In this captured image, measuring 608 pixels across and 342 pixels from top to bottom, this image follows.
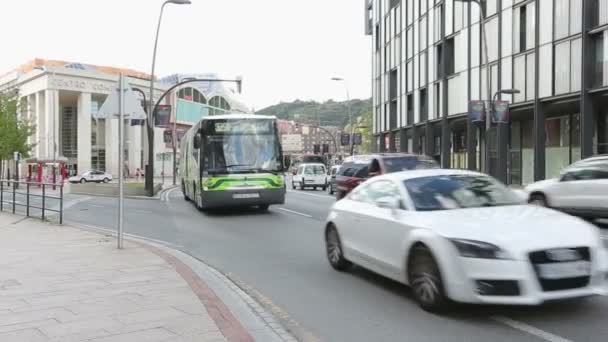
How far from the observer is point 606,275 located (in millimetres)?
5781

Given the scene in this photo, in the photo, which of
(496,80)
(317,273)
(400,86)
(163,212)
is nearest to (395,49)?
(400,86)

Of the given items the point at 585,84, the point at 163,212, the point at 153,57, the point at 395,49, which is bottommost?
the point at 163,212

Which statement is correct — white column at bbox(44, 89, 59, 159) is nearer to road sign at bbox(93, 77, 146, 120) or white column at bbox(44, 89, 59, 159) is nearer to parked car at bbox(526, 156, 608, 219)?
road sign at bbox(93, 77, 146, 120)

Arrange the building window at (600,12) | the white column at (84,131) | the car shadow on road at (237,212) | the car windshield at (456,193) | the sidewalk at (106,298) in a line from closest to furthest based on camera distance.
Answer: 1. the sidewalk at (106,298)
2. the car windshield at (456,193)
3. the car shadow on road at (237,212)
4. the building window at (600,12)
5. the white column at (84,131)

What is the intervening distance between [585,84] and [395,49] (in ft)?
81.5

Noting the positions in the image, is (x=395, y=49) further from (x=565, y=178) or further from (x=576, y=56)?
(x=565, y=178)

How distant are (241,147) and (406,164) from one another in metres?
4.80

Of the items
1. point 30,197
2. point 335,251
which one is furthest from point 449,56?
point 335,251

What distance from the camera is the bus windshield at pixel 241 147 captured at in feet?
57.5

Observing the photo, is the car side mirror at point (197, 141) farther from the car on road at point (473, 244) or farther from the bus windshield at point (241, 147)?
the car on road at point (473, 244)

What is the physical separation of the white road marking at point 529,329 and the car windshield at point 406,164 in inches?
422

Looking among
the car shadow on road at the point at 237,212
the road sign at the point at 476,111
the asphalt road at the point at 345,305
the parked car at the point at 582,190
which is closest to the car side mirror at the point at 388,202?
the asphalt road at the point at 345,305

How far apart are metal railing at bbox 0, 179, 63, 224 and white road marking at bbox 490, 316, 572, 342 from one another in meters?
12.0

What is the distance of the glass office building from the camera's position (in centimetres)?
2497
